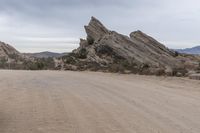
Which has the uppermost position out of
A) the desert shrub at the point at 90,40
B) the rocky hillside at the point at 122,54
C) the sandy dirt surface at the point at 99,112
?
the desert shrub at the point at 90,40

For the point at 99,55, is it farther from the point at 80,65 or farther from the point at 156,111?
the point at 156,111

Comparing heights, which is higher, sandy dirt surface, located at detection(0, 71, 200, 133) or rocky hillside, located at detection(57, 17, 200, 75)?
rocky hillside, located at detection(57, 17, 200, 75)

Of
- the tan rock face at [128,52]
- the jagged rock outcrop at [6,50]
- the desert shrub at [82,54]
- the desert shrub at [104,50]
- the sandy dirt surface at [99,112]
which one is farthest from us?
the jagged rock outcrop at [6,50]

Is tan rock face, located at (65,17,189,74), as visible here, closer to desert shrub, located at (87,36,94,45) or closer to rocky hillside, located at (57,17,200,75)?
rocky hillside, located at (57,17,200,75)

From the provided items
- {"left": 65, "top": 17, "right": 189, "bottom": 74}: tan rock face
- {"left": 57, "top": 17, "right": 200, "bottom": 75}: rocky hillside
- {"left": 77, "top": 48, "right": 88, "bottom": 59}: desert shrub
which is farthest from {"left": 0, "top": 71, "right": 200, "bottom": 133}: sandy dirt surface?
{"left": 77, "top": 48, "right": 88, "bottom": 59}: desert shrub

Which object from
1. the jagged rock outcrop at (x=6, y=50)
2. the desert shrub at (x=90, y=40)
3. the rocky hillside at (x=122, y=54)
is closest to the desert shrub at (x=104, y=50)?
the rocky hillside at (x=122, y=54)

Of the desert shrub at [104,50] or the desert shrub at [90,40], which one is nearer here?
the desert shrub at [104,50]

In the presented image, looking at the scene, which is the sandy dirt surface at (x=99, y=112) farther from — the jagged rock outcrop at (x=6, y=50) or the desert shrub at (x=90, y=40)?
the jagged rock outcrop at (x=6, y=50)

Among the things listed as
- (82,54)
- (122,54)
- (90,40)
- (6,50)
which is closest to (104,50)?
(122,54)

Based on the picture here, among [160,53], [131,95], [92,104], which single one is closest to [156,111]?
[92,104]

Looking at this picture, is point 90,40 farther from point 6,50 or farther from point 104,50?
point 6,50

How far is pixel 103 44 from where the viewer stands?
155 feet

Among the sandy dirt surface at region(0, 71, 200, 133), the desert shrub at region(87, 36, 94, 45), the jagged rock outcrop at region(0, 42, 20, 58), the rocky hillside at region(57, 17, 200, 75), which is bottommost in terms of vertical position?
the sandy dirt surface at region(0, 71, 200, 133)

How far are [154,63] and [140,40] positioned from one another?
6298mm
